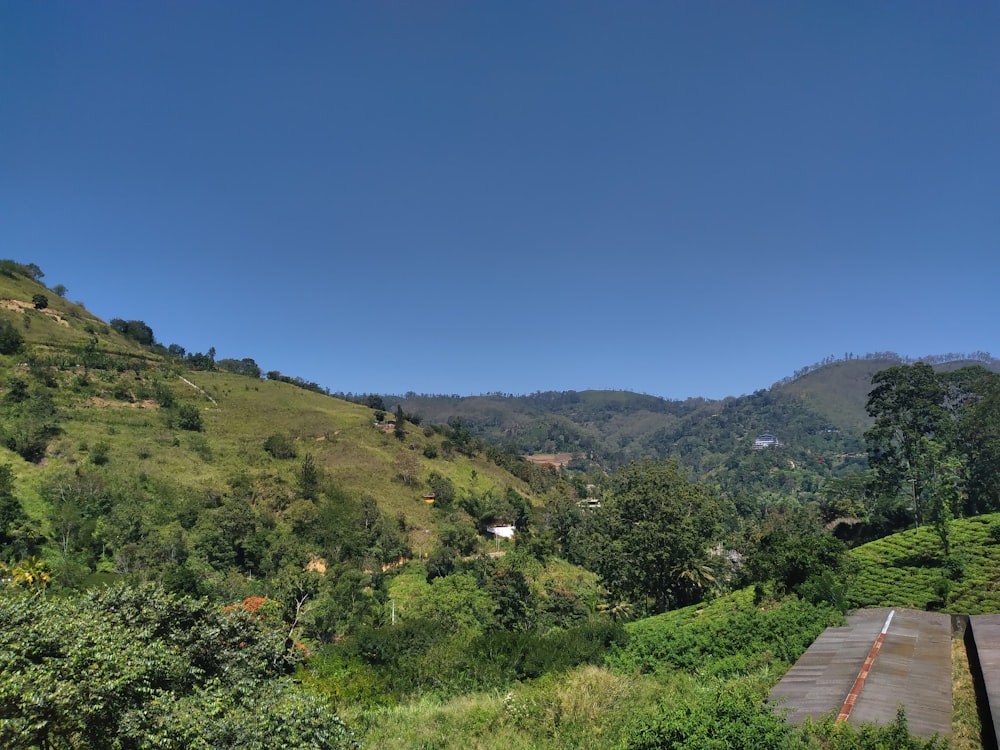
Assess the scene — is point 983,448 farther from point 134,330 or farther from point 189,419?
point 134,330

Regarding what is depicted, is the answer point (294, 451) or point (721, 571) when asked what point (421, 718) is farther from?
point (294, 451)

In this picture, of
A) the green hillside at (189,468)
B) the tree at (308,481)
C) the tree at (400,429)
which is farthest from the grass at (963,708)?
the tree at (400,429)

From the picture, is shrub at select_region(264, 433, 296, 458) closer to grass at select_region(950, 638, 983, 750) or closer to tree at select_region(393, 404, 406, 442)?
tree at select_region(393, 404, 406, 442)

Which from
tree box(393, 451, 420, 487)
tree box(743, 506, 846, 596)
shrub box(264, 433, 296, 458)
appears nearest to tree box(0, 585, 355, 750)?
tree box(743, 506, 846, 596)

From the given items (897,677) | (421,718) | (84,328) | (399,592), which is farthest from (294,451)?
(897,677)

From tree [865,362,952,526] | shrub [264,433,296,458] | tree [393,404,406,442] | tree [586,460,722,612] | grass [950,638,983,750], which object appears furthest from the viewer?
tree [393,404,406,442]

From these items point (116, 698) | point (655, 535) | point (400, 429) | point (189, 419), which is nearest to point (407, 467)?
point (400, 429)

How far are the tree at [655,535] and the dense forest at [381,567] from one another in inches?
5.8

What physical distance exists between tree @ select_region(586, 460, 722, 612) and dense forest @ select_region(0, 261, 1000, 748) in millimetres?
148

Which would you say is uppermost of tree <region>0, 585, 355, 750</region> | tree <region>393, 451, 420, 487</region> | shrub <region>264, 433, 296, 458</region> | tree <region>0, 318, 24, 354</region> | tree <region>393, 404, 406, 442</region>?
tree <region>0, 318, 24, 354</region>

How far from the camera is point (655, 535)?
88.5 ft

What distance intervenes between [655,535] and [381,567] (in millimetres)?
33510

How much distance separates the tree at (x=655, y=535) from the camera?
89.2 ft

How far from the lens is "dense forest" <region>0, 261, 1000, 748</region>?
7.50 meters
